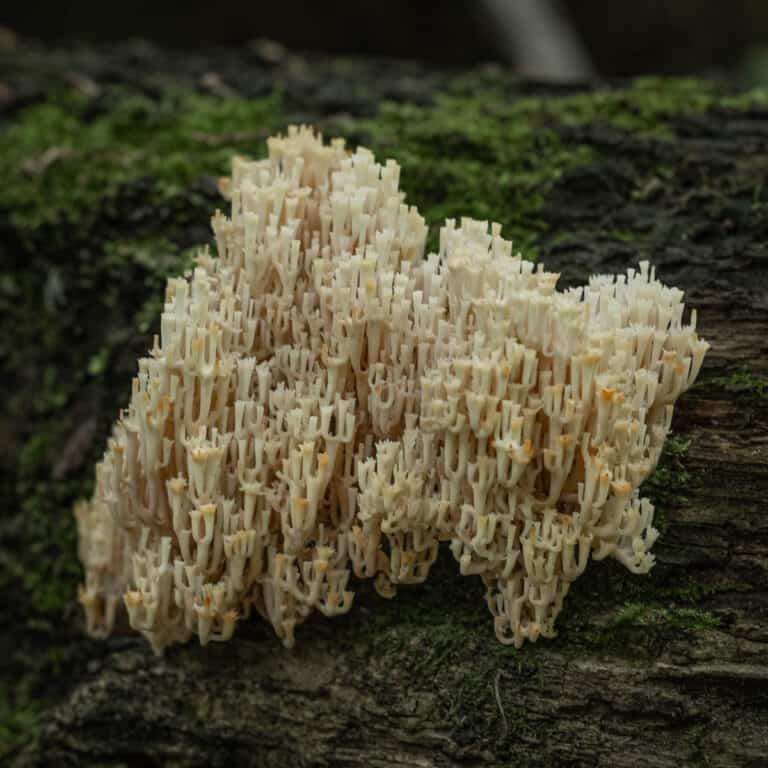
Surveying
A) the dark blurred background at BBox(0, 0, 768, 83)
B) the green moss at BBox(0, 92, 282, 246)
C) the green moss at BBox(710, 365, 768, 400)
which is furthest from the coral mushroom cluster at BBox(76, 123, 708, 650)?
the dark blurred background at BBox(0, 0, 768, 83)

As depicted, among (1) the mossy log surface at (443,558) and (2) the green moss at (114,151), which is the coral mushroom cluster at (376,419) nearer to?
(1) the mossy log surface at (443,558)

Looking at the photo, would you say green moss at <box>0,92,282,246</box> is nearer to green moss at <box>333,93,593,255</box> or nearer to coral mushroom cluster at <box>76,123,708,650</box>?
green moss at <box>333,93,593,255</box>

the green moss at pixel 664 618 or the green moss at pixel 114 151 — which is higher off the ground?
the green moss at pixel 114 151

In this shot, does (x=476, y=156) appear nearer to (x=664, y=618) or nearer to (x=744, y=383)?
(x=744, y=383)

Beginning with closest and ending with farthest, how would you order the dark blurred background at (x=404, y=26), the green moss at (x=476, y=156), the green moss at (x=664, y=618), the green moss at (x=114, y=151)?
the green moss at (x=664, y=618)
the green moss at (x=476, y=156)
the green moss at (x=114, y=151)
the dark blurred background at (x=404, y=26)

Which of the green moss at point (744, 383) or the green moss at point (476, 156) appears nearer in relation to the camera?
the green moss at point (744, 383)

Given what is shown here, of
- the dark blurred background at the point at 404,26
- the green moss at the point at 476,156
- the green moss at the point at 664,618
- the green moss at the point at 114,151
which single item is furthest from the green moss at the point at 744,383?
the dark blurred background at the point at 404,26

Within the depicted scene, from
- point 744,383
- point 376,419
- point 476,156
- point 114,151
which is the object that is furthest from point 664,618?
point 114,151
